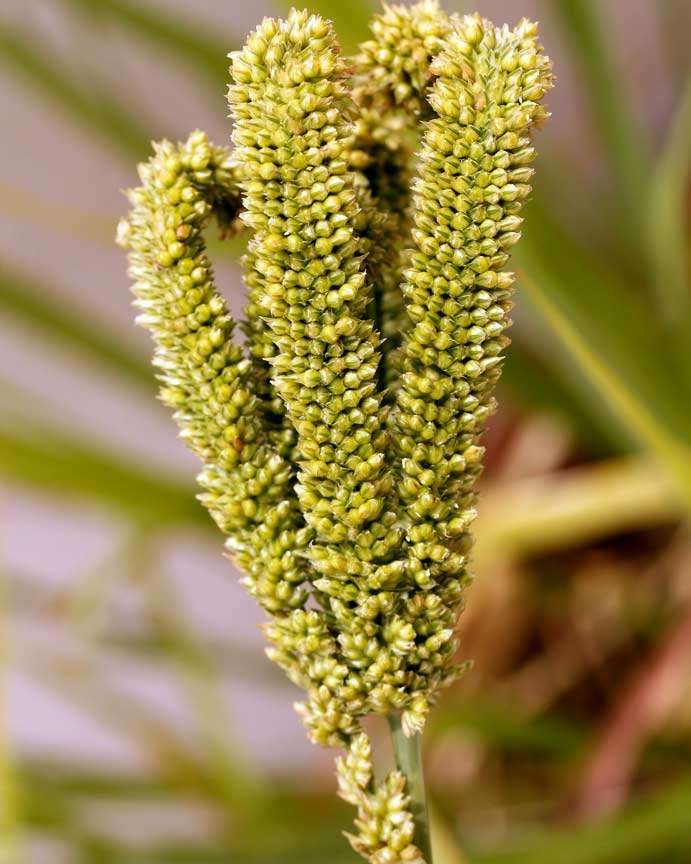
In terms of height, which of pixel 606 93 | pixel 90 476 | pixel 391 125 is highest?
pixel 606 93

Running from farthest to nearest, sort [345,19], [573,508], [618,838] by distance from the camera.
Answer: [573,508], [618,838], [345,19]

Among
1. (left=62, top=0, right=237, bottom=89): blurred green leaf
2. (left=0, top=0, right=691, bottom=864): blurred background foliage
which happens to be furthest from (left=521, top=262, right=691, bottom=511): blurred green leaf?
(left=62, top=0, right=237, bottom=89): blurred green leaf

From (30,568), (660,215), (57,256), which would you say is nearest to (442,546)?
(660,215)

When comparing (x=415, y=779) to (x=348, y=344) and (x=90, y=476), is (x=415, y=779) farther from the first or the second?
(x=90, y=476)

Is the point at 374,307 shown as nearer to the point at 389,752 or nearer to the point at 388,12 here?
the point at 388,12

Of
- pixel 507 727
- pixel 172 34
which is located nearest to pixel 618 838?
pixel 507 727

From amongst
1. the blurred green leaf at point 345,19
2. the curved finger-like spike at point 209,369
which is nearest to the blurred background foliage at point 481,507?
the blurred green leaf at point 345,19

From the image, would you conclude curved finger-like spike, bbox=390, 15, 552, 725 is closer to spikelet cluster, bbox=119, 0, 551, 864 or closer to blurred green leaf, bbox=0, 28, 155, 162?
spikelet cluster, bbox=119, 0, 551, 864
